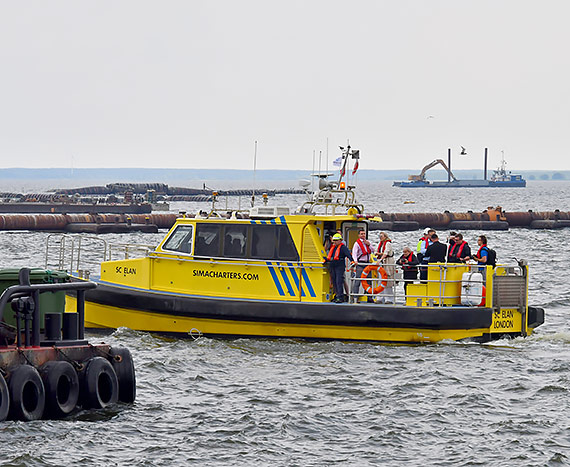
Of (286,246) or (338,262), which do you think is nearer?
(338,262)

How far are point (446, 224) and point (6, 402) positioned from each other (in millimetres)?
50854

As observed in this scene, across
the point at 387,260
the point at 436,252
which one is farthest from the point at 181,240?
the point at 436,252

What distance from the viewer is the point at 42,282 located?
49.6ft

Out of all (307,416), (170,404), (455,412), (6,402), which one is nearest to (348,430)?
(307,416)

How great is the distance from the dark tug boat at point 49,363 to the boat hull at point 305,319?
15.2ft

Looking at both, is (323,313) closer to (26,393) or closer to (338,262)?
(338,262)

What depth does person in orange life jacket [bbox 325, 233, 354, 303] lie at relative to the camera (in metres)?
18.9

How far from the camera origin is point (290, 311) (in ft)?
61.9

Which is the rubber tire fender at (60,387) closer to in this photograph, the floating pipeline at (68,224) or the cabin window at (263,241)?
the cabin window at (263,241)

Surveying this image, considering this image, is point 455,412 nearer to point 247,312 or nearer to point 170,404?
point 170,404

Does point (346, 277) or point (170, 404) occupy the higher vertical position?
point (346, 277)

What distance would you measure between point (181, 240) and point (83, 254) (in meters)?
23.6

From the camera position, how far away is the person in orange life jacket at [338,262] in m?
18.9

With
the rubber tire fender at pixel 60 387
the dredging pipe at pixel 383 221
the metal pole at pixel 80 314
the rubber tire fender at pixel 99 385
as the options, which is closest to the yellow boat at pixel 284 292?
the metal pole at pixel 80 314
